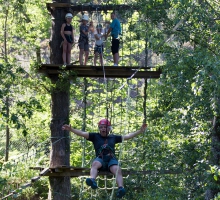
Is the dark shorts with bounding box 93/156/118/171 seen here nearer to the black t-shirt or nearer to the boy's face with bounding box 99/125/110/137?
the black t-shirt

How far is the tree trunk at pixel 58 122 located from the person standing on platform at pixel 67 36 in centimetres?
52

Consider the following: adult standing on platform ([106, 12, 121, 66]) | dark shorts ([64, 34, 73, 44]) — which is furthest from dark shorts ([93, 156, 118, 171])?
dark shorts ([64, 34, 73, 44])

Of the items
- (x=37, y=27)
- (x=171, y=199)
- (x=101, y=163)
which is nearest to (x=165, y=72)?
(x=171, y=199)

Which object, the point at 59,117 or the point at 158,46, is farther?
the point at 59,117

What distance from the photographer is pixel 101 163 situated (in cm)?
622

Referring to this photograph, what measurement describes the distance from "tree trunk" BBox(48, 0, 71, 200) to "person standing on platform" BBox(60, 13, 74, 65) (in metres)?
0.52

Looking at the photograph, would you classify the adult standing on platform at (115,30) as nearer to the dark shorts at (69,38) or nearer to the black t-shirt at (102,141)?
the dark shorts at (69,38)

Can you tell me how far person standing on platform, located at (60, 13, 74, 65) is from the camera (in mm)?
9148

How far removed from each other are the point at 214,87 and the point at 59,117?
166 inches

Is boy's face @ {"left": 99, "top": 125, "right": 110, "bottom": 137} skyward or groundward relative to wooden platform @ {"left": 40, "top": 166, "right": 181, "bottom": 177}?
skyward

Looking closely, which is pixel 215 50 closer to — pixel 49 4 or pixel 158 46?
pixel 158 46

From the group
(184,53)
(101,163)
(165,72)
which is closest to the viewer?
(101,163)

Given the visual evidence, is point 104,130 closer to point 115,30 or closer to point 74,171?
point 74,171

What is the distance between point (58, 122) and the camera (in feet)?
32.9
